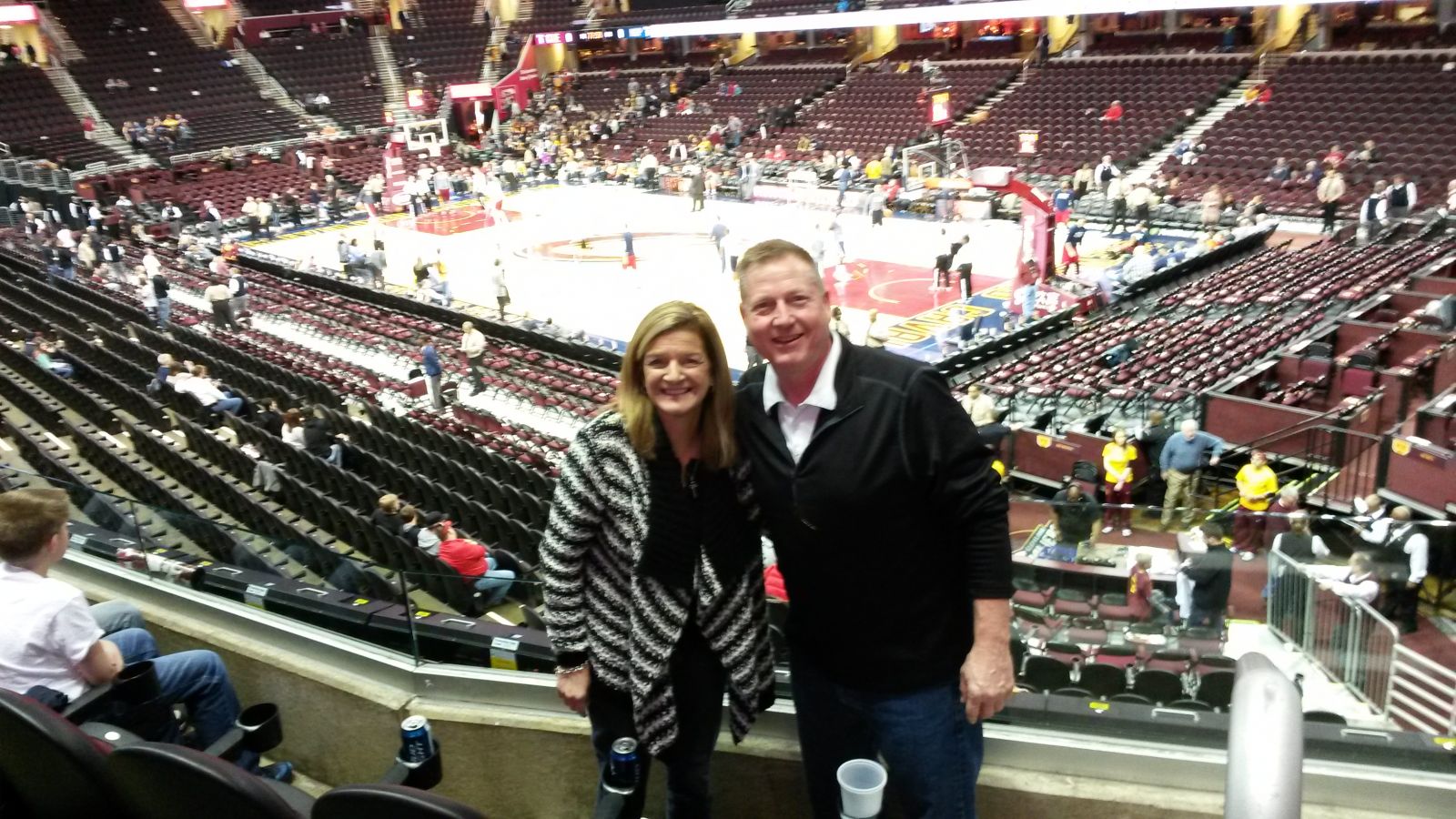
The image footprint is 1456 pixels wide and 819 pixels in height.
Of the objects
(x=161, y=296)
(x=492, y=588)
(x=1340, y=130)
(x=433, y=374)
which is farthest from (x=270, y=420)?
(x=1340, y=130)

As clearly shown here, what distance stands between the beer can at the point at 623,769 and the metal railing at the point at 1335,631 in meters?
1.94

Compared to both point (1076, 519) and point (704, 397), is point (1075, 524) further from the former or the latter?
point (704, 397)

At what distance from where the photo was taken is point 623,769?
251 centimetres

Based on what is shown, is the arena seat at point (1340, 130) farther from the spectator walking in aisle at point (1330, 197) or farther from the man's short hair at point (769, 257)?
the man's short hair at point (769, 257)

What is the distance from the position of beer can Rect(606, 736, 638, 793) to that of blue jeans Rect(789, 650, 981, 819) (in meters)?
0.45

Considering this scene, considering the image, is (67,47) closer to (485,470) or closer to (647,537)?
(485,470)

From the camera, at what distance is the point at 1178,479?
10211mm

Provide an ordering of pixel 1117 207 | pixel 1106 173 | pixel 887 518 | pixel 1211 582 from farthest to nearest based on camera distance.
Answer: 1. pixel 1106 173
2. pixel 1117 207
3. pixel 1211 582
4. pixel 887 518

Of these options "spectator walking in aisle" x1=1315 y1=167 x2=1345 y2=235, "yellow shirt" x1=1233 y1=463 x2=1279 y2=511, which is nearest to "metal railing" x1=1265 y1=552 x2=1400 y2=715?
"yellow shirt" x1=1233 y1=463 x2=1279 y2=511

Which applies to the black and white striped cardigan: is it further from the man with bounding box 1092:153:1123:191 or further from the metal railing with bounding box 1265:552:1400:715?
the man with bounding box 1092:153:1123:191

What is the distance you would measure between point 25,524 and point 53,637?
342mm

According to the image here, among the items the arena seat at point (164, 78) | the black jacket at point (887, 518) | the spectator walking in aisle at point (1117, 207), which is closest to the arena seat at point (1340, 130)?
the spectator walking in aisle at point (1117, 207)

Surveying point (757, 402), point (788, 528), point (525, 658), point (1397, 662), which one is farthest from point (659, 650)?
point (1397, 662)

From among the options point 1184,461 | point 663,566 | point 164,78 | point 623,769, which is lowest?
point 1184,461
